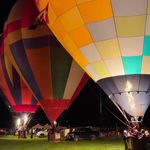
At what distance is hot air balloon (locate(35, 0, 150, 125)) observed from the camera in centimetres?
1033

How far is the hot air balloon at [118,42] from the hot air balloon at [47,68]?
19.5 feet

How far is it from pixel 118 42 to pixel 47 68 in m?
7.32

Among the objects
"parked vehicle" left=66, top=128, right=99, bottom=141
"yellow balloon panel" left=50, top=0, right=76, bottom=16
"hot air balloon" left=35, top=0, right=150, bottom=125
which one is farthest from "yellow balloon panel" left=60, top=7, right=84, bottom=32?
"parked vehicle" left=66, top=128, right=99, bottom=141

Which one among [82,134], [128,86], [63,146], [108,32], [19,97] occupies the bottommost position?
[63,146]

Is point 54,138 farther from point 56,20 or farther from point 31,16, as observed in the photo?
point 56,20

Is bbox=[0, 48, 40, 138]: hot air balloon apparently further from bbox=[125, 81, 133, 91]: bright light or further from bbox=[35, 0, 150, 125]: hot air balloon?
bbox=[125, 81, 133, 91]: bright light

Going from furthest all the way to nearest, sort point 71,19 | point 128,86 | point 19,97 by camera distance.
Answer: point 19,97
point 71,19
point 128,86

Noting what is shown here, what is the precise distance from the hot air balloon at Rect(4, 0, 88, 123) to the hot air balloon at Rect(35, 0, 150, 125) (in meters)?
5.94

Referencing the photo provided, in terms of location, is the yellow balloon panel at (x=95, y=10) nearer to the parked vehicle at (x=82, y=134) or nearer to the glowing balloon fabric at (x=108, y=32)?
the glowing balloon fabric at (x=108, y=32)

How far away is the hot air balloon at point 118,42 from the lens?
1033 centimetres

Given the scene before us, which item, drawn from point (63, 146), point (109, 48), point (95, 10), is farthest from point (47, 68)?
point (95, 10)

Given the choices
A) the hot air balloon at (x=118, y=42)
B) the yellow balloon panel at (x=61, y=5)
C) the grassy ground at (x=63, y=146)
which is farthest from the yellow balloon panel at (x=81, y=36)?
the grassy ground at (x=63, y=146)

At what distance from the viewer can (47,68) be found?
17.6 m

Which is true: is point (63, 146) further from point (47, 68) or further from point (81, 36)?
point (81, 36)
